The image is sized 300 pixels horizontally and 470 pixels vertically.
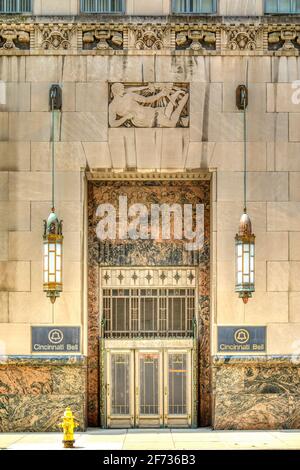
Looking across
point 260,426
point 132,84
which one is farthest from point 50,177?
point 260,426

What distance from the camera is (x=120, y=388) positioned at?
20.7m

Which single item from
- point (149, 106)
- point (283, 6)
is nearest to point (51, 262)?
point (149, 106)

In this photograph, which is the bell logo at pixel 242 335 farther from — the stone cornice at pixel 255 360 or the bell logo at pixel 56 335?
the bell logo at pixel 56 335

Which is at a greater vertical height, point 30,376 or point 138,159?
point 138,159

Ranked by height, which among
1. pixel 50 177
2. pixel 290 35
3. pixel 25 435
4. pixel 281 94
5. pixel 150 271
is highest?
pixel 290 35

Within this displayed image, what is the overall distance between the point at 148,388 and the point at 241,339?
238 cm

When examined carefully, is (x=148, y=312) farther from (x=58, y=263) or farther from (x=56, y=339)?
(x=58, y=263)

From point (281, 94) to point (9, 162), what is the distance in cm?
604

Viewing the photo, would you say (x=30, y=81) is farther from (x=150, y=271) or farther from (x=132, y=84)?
(x=150, y=271)

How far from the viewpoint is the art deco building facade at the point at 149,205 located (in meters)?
19.9

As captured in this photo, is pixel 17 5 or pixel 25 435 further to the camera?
pixel 17 5

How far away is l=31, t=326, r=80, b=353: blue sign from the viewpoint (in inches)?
782

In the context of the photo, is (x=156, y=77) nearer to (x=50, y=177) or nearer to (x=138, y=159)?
(x=138, y=159)

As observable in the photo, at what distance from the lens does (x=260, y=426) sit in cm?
1992
